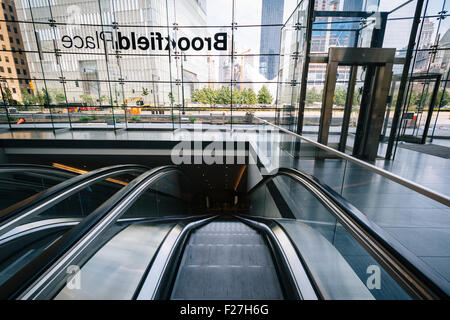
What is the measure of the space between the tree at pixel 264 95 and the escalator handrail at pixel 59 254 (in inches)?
388

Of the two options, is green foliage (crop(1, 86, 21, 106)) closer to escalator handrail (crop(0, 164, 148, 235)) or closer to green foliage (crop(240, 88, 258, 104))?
green foliage (crop(240, 88, 258, 104))

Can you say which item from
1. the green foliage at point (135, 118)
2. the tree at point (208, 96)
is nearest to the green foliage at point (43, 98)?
the green foliage at point (135, 118)

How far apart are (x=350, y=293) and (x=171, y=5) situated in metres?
13.1

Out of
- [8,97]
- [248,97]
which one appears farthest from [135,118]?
[248,97]

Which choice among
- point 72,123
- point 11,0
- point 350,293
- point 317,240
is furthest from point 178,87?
point 350,293

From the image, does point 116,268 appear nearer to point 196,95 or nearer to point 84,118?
point 196,95

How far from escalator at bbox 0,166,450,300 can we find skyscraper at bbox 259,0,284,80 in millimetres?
8652

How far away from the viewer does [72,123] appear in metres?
11.3

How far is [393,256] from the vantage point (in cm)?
116

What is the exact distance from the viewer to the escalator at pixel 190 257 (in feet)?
3.68

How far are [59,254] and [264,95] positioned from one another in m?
10.8

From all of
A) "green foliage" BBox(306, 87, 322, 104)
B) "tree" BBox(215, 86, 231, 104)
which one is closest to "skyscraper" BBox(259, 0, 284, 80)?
"tree" BBox(215, 86, 231, 104)
